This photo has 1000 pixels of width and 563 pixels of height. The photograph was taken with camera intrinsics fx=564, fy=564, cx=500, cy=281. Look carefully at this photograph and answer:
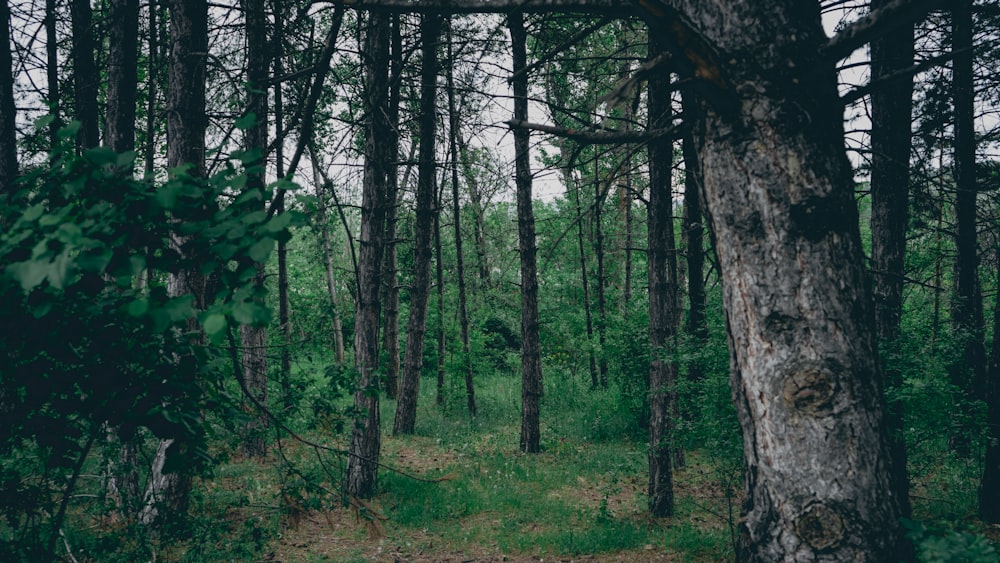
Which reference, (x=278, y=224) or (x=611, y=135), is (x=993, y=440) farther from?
(x=278, y=224)

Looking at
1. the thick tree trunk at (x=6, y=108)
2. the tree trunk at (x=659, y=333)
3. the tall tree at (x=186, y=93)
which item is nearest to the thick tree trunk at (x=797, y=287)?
the tree trunk at (x=659, y=333)

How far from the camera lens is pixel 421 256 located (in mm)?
13250

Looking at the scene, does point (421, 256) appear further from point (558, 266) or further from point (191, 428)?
point (558, 266)

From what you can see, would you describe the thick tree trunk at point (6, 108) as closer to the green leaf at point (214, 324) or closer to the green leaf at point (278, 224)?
the green leaf at point (278, 224)

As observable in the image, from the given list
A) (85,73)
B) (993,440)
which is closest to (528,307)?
(993,440)

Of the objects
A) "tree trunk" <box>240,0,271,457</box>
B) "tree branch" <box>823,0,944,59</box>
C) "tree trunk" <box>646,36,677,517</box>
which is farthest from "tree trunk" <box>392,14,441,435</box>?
"tree branch" <box>823,0,944,59</box>

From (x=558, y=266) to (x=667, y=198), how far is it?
59.2 feet

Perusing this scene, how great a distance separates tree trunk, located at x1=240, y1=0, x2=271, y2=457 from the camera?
12.4ft

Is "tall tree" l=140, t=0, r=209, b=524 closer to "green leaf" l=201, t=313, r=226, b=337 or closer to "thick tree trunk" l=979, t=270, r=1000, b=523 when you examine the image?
"green leaf" l=201, t=313, r=226, b=337

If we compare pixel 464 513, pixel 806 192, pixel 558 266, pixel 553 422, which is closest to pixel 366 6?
pixel 806 192

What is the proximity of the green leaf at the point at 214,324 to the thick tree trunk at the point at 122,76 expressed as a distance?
6378mm

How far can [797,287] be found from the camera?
2553 millimetres

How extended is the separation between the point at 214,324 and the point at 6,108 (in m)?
6.11

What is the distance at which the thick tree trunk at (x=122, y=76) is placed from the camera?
6574 millimetres
